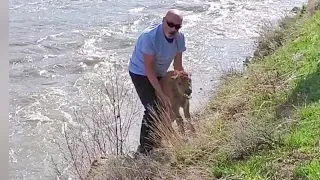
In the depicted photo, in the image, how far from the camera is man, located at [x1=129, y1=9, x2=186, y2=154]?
19.1ft

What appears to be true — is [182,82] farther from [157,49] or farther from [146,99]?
[157,49]

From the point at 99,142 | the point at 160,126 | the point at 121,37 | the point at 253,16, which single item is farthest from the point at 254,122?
the point at 253,16

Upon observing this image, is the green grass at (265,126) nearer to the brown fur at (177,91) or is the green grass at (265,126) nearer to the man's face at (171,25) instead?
the brown fur at (177,91)

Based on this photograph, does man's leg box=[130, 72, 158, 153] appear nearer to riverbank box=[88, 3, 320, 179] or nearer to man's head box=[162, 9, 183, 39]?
riverbank box=[88, 3, 320, 179]

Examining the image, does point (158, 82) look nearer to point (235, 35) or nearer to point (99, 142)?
point (99, 142)

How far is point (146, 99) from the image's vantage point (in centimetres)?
632

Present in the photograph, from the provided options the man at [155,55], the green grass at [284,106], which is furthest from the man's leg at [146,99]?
the green grass at [284,106]

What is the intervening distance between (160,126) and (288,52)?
3.30 meters

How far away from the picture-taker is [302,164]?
15.4 ft

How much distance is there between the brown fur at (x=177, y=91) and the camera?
6.24m

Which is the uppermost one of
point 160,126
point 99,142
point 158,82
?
point 158,82

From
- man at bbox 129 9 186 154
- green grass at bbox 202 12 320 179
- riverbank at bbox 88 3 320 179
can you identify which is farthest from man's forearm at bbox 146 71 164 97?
green grass at bbox 202 12 320 179

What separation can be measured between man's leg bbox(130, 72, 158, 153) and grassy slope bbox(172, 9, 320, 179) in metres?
0.56

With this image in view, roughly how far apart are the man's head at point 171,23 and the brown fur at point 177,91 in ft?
1.67
